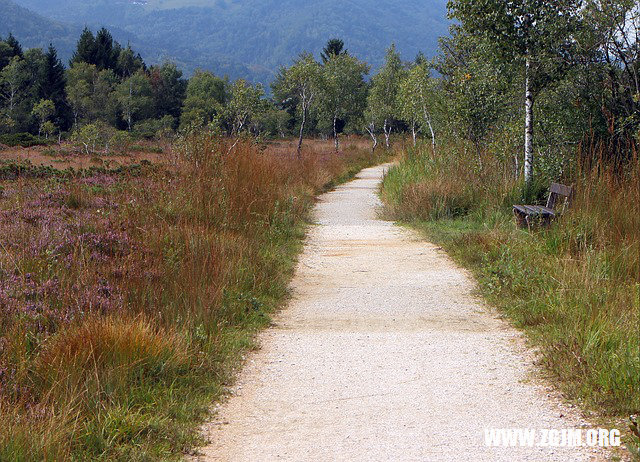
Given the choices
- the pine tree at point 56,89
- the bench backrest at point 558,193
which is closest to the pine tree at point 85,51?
the pine tree at point 56,89

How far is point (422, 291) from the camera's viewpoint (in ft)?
23.8

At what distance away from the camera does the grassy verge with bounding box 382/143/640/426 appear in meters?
4.21

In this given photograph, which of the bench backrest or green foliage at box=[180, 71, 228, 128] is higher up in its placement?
green foliage at box=[180, 71, 228, 128]

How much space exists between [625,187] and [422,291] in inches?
99.0

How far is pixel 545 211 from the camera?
9203mm

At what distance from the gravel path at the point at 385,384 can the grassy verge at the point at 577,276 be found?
219 millimetres

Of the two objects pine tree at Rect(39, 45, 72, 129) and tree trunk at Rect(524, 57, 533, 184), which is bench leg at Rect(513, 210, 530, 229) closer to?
tree trunk at Rect(524, 57, 533, 184)

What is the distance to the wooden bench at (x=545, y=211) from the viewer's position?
343 inches

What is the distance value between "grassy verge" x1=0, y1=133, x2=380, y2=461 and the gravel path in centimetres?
29

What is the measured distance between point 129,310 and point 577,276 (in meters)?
3.66

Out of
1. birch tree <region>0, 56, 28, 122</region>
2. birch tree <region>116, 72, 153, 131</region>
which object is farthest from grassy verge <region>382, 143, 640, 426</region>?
birch tree <region>0, 56, 28, 122</region>

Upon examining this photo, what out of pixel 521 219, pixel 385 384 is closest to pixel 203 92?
pixel 521 219

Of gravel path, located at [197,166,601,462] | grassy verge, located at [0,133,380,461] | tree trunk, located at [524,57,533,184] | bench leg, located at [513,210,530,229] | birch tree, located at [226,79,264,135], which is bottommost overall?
gravel path, located at [197,166,601,462]

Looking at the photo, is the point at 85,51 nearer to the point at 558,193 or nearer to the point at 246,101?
the point at 246,101
